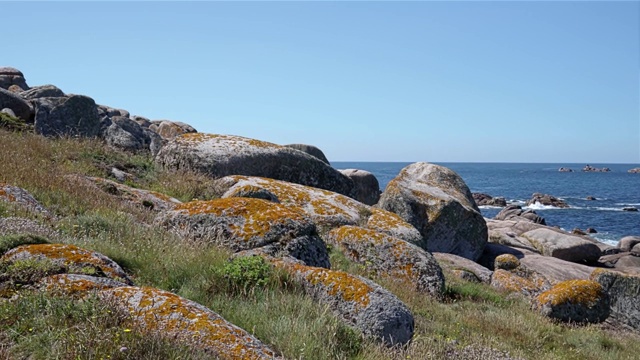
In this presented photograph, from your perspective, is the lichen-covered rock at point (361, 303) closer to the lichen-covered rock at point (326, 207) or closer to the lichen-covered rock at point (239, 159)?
the lichen-covered rock at point (326, 207)

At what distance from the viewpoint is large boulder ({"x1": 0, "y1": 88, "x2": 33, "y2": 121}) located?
1952 centimetres

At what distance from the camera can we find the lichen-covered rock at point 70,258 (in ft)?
14.9

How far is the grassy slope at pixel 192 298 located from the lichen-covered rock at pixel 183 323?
168 mm

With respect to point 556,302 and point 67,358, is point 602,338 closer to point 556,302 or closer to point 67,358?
point 556,302

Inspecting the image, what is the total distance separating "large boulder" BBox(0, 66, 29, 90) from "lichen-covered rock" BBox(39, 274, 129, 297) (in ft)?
121

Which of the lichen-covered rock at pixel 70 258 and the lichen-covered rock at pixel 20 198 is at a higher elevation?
the lichen-covered rock at pixel 20 198

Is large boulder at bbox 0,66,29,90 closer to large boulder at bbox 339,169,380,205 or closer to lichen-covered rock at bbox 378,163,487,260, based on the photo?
large boulder at bbox 339,169,380,205

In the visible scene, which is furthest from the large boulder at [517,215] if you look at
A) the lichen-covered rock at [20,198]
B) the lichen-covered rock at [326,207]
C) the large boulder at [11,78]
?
the lichen-covered rock at [20,198]

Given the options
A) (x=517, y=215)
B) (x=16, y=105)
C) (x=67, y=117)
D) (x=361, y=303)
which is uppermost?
(x=16, y=105)

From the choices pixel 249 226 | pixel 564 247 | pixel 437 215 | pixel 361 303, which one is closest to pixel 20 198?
pixel 249 226

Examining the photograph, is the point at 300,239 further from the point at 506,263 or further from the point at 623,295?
the point at 506,263

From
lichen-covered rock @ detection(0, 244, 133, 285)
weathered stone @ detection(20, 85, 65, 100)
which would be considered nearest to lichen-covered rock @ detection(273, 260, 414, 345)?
lichen-covered rock @ detection(0, 244, 133, 285)

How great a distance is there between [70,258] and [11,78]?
39.0 metres

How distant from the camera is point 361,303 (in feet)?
19.7
